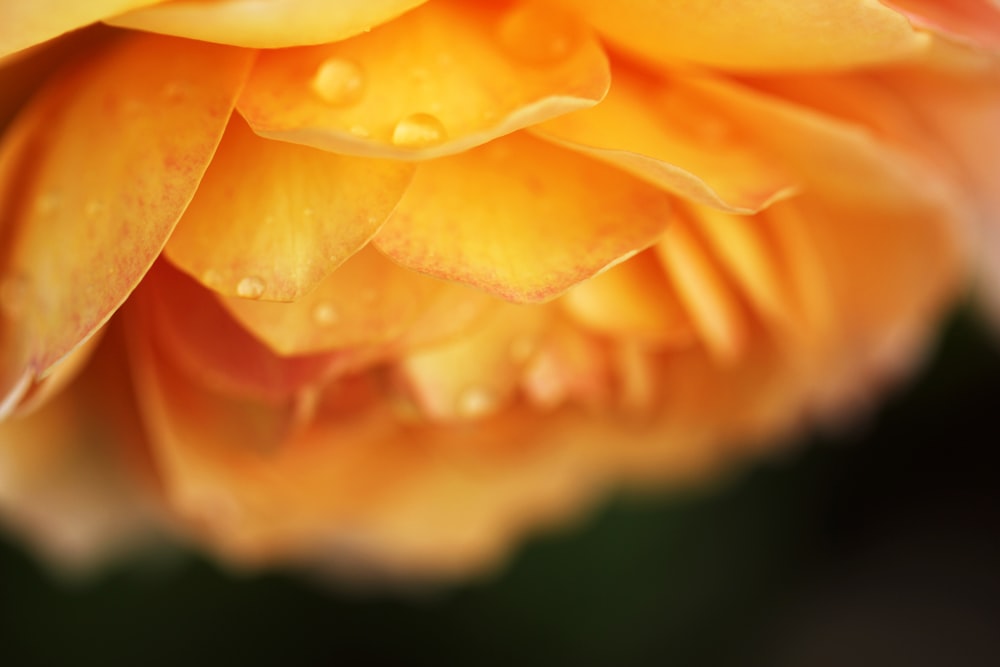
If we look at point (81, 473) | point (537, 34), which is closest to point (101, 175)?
point (537, 34)

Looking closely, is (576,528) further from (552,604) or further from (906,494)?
(906,494)

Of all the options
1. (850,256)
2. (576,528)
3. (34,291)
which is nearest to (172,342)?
(34,291)

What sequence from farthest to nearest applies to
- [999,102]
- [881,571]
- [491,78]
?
[881,571] < [999,102] < [491,78]

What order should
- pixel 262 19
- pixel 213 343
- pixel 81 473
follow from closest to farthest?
pixel 262 19, pixel 213 343, pixel 81 473

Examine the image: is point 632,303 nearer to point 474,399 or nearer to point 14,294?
point 474,399

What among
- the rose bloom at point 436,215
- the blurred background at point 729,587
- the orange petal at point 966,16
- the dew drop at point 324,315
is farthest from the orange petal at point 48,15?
the blurred background at point 729,587

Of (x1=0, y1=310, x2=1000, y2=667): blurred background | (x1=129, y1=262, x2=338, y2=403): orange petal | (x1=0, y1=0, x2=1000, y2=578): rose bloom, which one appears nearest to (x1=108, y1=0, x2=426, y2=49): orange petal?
(x1=0, y1=0, x2=1000, y2=578): rose bloom

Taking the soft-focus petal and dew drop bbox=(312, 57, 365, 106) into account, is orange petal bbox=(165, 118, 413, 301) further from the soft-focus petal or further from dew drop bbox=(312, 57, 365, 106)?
the soft-focus petal
